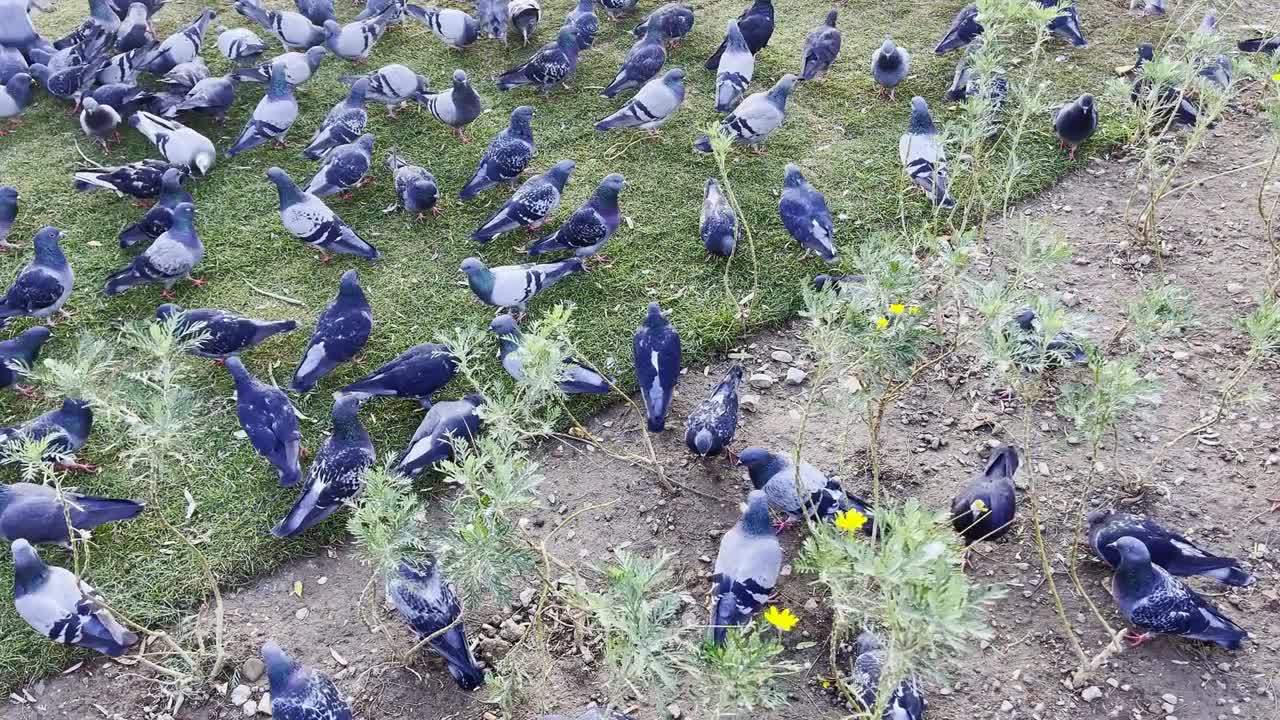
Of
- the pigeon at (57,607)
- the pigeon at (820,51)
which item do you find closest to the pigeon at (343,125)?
the pigeon at (820,51)

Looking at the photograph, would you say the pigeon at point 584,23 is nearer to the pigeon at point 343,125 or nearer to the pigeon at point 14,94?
the pigeon at point 343,125

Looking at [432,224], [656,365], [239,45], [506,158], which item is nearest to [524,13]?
[506,158]

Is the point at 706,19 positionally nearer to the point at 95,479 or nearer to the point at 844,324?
the point at 844,324

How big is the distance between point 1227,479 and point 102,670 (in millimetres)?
5073

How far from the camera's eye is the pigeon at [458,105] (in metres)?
6.36

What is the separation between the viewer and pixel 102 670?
3785 millimetres

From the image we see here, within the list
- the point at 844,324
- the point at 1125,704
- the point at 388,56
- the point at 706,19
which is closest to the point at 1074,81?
the point at 706,19

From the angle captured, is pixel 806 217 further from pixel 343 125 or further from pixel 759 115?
pixel 343 125

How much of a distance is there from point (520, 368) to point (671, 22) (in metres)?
3.90

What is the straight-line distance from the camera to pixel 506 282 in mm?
5016

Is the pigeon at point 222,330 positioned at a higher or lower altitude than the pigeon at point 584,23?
lower

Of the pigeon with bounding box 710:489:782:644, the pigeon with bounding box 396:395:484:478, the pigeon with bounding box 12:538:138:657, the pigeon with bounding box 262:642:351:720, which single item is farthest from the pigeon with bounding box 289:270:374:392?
the pigeon with bounding box 710:489:782:644

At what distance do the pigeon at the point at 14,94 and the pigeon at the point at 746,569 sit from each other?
6562mm

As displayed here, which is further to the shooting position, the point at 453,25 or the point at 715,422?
the point at 453,25
